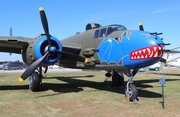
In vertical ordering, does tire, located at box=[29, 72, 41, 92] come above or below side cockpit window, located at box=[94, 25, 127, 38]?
below

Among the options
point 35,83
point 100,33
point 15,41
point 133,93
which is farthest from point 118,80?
point 15,41

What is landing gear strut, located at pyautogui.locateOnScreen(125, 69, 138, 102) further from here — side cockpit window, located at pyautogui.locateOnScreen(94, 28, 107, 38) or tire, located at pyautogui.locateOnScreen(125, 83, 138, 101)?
side cockpit window, located at pyautogui.locateOnScreen(94, 28, 107, 38)

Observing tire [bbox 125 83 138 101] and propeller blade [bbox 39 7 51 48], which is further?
propeller blade [bbox 39 7 51 48]

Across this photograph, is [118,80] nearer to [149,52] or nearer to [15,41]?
[149,52]

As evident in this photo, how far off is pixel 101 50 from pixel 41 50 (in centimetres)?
321

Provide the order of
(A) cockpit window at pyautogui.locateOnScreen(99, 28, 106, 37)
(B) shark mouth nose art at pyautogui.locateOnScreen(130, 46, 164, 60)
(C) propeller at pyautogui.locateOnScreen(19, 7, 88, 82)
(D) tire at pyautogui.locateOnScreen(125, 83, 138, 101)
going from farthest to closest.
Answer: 1. (A) cockpit window at pyautogui.locateOnScreen(99, 28, 106, 37)
2. (C) propeller at pyautogui.locateOnScreen(19, 7, 88, 82)
3. (D) tire at pyautogui.locateOnScreen(125, 83, 138, 101)
4. (B) shark mouth nose art at pyautogui.locateOnScreen(130, 46, 164, 60)

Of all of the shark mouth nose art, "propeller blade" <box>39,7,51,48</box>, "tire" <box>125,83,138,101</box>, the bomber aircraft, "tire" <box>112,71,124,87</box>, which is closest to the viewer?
the shark mouth nose art

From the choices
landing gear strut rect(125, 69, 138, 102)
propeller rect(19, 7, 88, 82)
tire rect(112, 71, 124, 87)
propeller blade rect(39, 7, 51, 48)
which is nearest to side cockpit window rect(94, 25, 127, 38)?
propeller rect(19, 7, 88, 82)

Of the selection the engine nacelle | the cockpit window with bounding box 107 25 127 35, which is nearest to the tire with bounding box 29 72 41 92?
the engine nacelle

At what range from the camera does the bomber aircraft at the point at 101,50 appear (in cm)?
868

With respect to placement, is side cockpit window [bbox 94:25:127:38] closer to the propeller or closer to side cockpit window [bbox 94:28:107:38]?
side cockpit window [bbox 94:28:107:38]

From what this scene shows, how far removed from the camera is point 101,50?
1105 centimetres

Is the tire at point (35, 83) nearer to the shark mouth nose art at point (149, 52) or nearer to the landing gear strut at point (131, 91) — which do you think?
the landing gear strut at point (131, 91)

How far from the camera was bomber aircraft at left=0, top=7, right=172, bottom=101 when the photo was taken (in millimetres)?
8680
